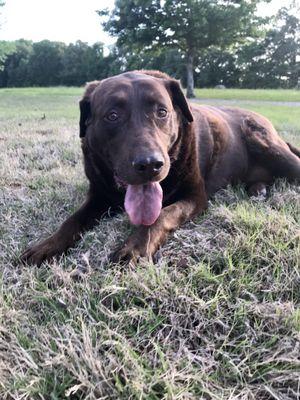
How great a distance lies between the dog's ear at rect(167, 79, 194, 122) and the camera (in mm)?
2912

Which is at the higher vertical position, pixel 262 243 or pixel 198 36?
pixel 198 36

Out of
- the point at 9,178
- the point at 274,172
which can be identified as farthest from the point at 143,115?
the point at 9,178

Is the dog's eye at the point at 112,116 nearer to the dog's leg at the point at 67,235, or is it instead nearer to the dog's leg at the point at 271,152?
the dog's leg at the point at 67,235

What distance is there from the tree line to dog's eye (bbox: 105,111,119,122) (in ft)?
66.2

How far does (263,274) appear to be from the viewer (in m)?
2.02

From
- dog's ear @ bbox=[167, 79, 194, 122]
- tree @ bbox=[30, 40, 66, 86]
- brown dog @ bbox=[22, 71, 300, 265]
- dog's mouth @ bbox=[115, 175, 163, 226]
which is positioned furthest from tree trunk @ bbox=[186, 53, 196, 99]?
tree @ bbox=[30, 40, 66, 86]

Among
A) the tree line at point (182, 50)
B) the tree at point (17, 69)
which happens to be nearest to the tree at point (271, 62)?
the tree line at point (182, 50)

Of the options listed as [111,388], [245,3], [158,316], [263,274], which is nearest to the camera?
[111,388]

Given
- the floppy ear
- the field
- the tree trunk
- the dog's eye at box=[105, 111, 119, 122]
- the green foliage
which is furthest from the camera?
the green foliage

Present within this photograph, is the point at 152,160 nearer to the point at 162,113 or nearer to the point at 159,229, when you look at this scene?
the point at 159,229

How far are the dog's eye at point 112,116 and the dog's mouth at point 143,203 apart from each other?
37cm

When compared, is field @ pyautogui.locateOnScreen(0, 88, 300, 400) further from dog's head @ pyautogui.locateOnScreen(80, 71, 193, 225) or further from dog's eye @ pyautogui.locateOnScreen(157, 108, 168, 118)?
dog's eye @ pyautogui.locateOnScreen(157, 108, 168, 118)

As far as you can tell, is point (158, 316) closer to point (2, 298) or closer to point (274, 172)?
point (2, 298)

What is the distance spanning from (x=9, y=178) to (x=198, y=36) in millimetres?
21379
